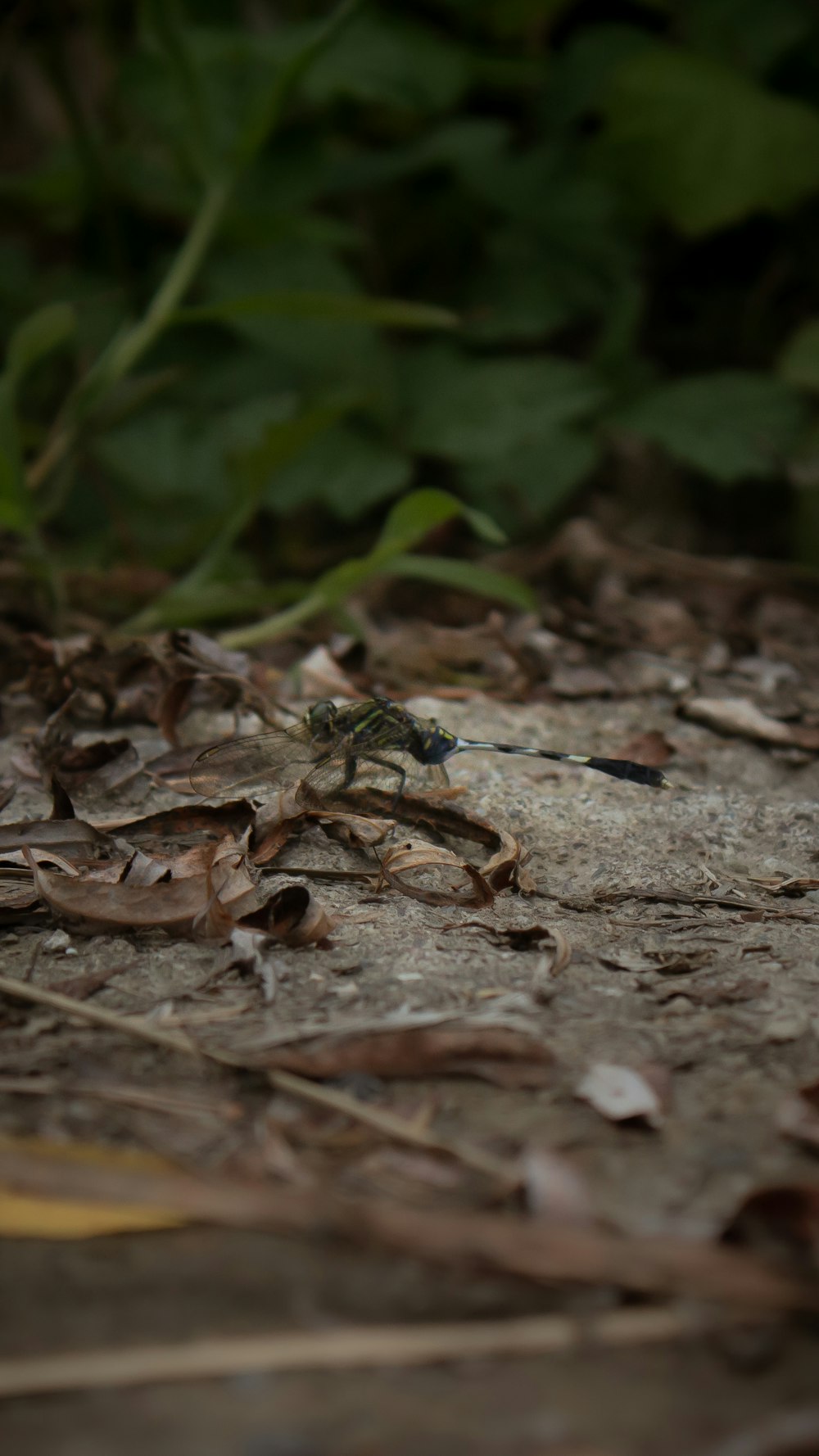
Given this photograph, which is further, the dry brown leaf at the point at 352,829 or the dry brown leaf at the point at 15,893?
the dry brown leaf at the point at 352,829

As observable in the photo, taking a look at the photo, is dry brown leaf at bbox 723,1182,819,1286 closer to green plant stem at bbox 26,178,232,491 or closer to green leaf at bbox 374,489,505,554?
green leaf at bbox 374,489,505,554

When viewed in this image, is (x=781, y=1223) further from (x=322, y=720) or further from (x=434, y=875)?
(x=322, y=720)

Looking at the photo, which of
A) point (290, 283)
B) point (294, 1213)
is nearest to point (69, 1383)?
point (294, 1213)

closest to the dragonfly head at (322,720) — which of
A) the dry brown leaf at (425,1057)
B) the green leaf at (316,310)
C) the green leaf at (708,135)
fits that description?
the dry brown leaf at (425,1057)

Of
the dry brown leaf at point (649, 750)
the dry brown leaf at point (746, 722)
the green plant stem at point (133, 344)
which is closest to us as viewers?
the dry brown leaf at point (649, 750)

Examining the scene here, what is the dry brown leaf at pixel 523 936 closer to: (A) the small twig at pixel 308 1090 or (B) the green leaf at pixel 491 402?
(A) the small twig at pixel 308 1090

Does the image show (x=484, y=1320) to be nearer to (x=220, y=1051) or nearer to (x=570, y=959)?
(x=220, y=1051)
